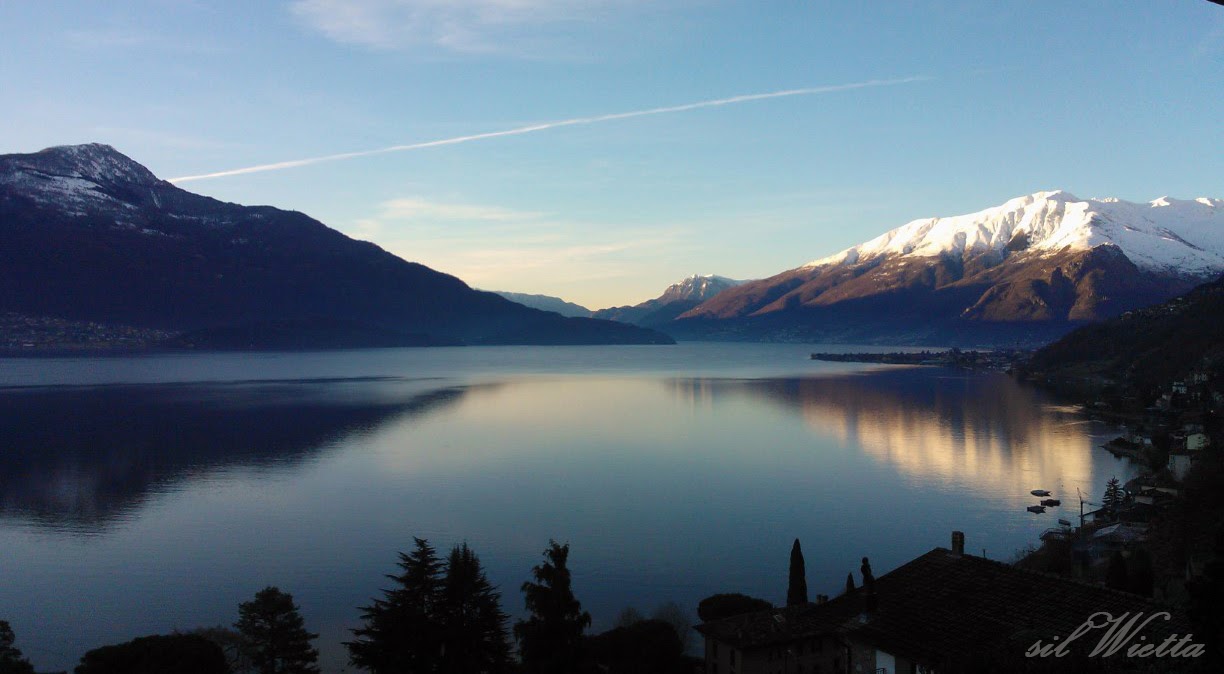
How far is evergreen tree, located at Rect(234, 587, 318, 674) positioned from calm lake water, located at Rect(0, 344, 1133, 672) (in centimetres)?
195

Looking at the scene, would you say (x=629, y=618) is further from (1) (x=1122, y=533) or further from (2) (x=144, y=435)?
(2) (x=144, y=435)

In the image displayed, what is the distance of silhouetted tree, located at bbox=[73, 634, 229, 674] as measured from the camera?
16.6 m

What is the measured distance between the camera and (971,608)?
36.8 feet

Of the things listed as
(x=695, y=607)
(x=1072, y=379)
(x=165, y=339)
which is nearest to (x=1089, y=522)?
→ (x=695, y=607)

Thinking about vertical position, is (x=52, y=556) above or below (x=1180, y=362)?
below

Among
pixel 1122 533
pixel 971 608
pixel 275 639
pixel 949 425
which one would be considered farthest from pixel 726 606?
pixel 949 425

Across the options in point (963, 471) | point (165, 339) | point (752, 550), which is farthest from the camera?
point (165, 339)

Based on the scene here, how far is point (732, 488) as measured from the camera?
3925 cm

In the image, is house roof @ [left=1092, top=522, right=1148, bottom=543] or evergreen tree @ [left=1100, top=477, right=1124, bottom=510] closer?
house roof @ [left=1092, top=522, right=1148, bottom=543]

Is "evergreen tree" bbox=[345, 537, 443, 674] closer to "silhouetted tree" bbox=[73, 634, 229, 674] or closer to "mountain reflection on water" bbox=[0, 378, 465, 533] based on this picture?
"silhouetted tree" bbox=[73, 634, 229, 674]

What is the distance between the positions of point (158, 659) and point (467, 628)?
593 cm

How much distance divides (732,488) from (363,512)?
50.3 feet

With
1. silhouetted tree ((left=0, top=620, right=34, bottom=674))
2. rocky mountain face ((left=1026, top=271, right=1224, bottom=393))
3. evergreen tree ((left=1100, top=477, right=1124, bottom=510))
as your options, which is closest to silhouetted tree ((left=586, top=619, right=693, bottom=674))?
silhouetted tree ((left=0, top=620, right=34, bottom=674))

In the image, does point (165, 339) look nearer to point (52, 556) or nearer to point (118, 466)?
point (118, 466)
